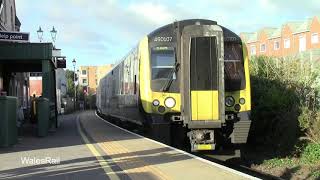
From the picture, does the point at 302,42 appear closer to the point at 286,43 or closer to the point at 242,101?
the point at 286,43

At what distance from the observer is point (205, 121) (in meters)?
14.9

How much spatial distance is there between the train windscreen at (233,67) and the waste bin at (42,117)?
Answer: 8817mm

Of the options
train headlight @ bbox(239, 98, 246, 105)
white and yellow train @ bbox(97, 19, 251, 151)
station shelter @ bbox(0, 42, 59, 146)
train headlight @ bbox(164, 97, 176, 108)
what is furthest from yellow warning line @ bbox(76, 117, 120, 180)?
train headlight @ bbox(239, 98, 246, 105)

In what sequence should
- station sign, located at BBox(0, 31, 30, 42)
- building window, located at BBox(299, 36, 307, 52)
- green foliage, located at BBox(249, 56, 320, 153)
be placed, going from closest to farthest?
green foliage, located at BBox(249, 56, 320, 153)
station sign, located at BBox(0, 31, 30, 42)
building window, located at BBox(299, 36, 307, 52)

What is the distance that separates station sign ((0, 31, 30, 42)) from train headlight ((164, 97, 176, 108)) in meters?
11.6

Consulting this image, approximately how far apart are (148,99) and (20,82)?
107 feet

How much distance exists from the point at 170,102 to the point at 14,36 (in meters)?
11.9

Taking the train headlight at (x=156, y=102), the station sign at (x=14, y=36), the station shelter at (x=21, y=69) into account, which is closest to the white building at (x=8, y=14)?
the station shelter at (x=21, y=69)

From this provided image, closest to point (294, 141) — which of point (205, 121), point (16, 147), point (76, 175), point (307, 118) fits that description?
point (307, 118)

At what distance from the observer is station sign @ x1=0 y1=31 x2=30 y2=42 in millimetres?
24763

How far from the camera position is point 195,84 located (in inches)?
591

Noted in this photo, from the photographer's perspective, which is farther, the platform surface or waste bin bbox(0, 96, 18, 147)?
waste bin bbox(0, 96, 18, 147)

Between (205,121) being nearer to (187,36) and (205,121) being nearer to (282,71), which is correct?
(187,36)

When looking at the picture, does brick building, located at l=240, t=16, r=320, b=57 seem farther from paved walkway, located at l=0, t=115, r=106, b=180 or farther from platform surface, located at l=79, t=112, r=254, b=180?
platform surface, located at l=79, t=112, r=254, b=180
